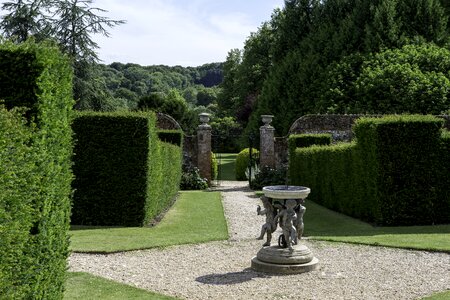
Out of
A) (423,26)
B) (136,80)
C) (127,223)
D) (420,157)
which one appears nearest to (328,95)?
(423,26)

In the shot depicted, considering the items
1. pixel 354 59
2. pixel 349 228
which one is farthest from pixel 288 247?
pixel 354 59

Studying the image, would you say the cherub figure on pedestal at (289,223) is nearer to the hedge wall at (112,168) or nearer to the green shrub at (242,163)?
the hedge wall at (112,168)

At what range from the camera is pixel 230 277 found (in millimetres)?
8219

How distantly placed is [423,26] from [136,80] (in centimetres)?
6158

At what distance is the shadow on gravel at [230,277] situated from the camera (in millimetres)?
7910

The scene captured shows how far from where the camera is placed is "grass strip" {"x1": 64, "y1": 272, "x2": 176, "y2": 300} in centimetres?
689

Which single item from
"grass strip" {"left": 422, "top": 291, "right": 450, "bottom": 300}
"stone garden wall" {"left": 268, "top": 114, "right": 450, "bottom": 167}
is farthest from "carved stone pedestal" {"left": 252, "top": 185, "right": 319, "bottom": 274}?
"stone garden wall" {"left": 268, "top": 114, "right": 450, "bottom": 167}

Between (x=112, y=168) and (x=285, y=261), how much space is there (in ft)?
19.5

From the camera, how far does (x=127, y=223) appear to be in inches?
507

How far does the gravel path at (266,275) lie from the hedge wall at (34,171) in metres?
2.30

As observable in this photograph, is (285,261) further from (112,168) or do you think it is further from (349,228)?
(112,168)

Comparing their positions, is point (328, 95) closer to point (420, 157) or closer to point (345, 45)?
point (345, 45)

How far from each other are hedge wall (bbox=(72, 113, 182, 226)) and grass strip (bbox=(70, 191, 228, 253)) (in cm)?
47

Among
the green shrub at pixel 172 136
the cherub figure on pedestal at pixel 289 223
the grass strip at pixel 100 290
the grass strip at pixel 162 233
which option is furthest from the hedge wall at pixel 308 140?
the grass strip at pixel 100 290
